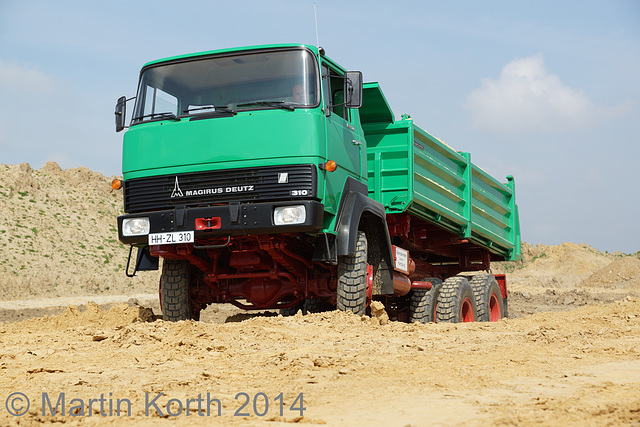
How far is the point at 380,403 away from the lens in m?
4.28

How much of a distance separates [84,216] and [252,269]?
36353mm

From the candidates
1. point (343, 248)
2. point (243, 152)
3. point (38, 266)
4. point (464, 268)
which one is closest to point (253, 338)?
point (343, 248)

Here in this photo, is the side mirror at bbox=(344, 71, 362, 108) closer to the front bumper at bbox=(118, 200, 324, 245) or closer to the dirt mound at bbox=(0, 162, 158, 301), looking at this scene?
the front bumper at bbox=(118, 200, 324, 245)

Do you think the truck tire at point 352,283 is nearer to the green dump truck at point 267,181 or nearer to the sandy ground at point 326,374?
the green dump truck at point 267,181

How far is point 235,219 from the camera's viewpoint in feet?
23.7

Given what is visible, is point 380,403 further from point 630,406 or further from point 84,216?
point 84,216

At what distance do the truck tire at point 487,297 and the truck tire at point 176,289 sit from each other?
4.93m

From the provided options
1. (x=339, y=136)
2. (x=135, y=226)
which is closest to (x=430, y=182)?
(x=339, y=136)

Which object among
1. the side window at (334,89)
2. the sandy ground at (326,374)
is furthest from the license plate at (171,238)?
the side window at (334,89)

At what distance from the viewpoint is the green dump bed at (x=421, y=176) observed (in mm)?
9117

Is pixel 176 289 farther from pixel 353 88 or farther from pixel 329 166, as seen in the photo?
pixel 353 88

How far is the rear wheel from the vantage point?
8688mm

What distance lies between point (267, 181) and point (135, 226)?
166 cm

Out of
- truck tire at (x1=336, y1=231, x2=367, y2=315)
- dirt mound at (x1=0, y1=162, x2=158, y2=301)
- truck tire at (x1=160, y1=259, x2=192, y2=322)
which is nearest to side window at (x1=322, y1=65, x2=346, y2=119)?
truck tire at (x1=336, y1=231, x2=367, y2=315)
